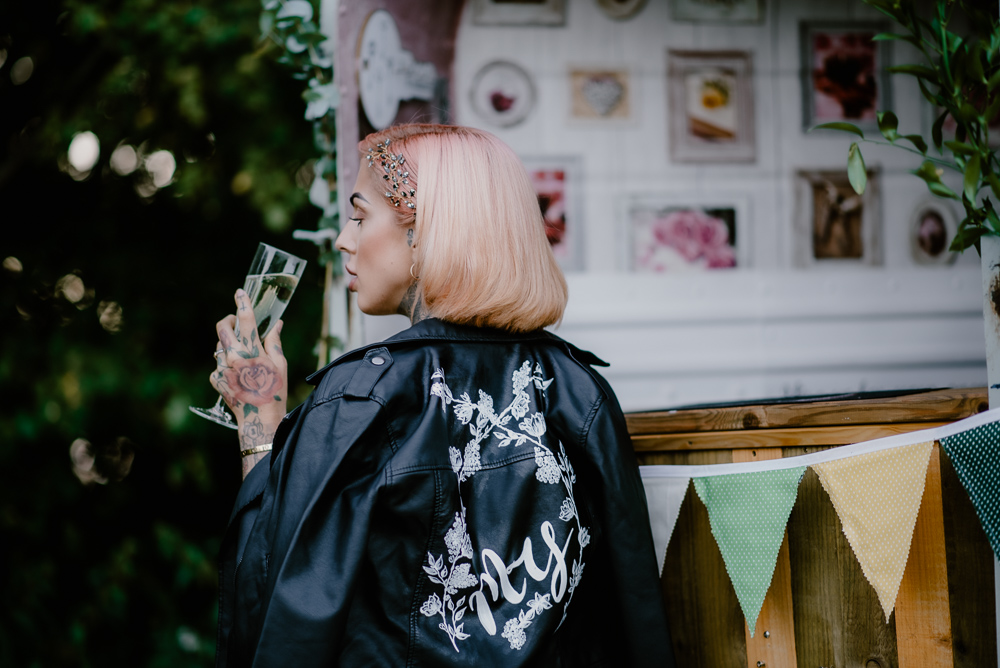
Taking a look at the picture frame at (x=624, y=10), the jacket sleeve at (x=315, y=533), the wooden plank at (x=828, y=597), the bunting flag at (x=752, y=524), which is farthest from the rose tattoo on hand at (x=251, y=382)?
the picture frame at (x=624, y=10)

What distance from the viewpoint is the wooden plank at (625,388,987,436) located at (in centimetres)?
133

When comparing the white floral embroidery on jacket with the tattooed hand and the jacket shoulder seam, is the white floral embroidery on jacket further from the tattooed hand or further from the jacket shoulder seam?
the tattooed hand

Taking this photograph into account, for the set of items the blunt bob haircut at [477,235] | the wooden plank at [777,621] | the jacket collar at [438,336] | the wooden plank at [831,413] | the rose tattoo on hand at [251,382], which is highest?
the blunt bob haircut at [477,235]

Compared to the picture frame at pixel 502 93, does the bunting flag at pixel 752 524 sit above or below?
below

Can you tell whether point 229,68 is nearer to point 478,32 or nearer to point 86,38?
point 86,38

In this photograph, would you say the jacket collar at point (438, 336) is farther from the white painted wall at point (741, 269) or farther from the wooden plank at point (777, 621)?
the white painted wall at point (741, 269)

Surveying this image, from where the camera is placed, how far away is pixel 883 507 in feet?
4.22

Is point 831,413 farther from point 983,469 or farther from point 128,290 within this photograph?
point 128,290

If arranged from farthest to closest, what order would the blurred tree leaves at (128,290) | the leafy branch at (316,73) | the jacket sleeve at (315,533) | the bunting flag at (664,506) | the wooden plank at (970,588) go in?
the blurred tree leaves at (128,290) → the leafy branch at (316,73) → the bunting flag at (664,506) → the wooden plank at (970,588) → the jacket sleeve at (315,533)

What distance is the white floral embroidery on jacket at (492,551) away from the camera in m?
1.20

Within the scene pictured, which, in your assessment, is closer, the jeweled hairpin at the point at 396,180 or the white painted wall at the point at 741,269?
the jeweled hairpin at the point at 396,180

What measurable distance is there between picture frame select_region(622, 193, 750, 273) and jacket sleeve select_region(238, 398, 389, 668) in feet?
4.91

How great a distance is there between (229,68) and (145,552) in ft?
5.79

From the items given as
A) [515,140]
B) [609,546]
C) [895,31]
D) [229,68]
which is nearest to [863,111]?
[895,31]
